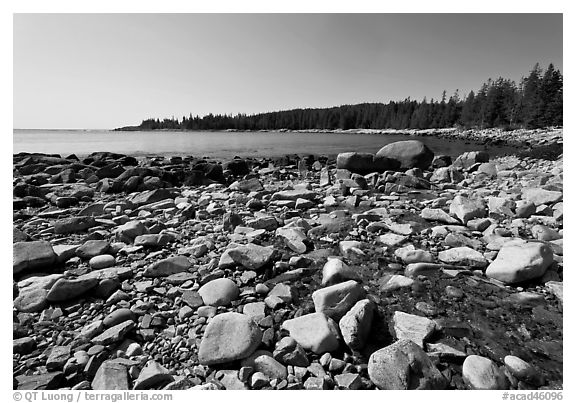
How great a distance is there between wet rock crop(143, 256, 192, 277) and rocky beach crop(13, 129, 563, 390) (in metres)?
0.01

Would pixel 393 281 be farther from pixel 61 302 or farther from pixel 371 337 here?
pixel 61 302

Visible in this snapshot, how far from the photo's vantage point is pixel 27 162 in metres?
13.5

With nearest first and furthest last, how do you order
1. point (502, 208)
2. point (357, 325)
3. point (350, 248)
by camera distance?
1. point (357, 325)
2. point (350, 248)
3. point (502, 208)

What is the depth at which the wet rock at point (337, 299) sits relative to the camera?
248 centimetres

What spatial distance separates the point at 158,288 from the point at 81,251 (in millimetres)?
1713

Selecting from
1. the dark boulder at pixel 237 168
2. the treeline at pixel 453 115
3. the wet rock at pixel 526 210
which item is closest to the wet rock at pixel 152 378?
the wet rock at pixel 526 210

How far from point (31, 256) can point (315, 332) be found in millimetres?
3754

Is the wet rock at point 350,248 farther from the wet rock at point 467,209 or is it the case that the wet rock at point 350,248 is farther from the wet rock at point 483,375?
the wet rock at point 467,209

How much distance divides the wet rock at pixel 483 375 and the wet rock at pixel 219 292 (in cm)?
215

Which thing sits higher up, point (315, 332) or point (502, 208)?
point (502, 208)

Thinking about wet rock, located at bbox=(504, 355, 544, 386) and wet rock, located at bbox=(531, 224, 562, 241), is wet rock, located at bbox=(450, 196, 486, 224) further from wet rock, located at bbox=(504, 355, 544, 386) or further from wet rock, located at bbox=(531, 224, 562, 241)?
wet rock, located at bbox=(504, 355, 544, 386)

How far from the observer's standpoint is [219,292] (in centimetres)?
279

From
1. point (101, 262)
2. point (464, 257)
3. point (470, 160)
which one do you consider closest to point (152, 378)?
point (101, 262)

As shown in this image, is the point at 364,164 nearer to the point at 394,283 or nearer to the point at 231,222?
the point at 231,222
